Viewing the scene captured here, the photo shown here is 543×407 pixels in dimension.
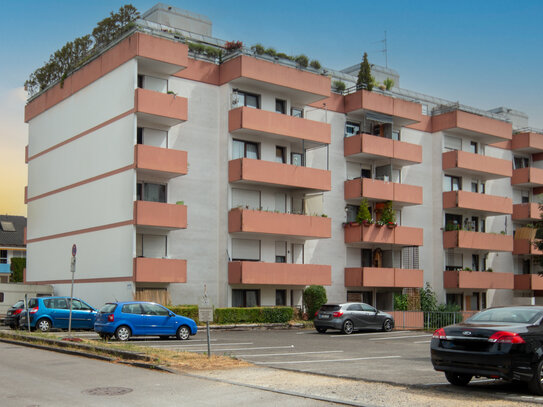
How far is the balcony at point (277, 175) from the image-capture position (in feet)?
119

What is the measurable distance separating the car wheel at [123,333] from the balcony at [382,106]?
23326 millimetres

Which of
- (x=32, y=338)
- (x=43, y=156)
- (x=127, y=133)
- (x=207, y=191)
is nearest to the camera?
(x=32, y=338)

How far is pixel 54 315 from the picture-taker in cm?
2944

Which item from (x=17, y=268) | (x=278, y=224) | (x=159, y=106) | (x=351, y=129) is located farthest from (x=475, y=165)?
(x=17, y=268)

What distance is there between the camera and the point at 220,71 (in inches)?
1501

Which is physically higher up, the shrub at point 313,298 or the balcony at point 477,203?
the balcony at point 477,203

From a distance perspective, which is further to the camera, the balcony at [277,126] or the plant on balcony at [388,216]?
the plant on balcony at [388,216]

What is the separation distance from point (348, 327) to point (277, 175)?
973 cm

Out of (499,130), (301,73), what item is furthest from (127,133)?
(499,130)

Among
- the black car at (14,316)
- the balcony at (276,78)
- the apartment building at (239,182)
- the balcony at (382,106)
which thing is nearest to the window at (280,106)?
the apartment building at (239,182)

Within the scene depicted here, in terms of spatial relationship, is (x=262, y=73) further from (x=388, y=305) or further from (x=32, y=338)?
(x=32, y=338)

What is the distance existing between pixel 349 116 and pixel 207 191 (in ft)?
39.0

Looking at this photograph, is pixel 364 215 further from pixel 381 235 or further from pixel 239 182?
pixel 239 182

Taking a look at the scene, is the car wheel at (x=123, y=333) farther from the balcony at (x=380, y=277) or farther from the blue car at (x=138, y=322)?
the balcony at (x=380, y=277)
